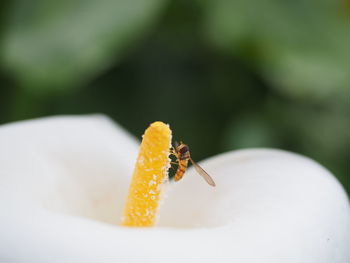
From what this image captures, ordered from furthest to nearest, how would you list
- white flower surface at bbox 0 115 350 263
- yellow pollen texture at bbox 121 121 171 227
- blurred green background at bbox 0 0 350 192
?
blurred green background at bbox 0 0 350 192 < yellow pollen texture at bbox 121 121 171 227 < white flower surface at bbox 0 115 350 263

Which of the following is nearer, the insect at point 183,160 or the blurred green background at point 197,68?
the insect at point 183,160

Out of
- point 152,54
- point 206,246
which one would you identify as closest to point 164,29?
point 152,54

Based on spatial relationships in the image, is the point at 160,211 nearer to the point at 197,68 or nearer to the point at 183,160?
the point at 183,160

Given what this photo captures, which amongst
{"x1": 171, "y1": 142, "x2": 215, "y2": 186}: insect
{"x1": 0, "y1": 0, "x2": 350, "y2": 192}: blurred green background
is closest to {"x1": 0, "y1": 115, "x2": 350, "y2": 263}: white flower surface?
{"x1": 171, "y1": 142, "x2": 215, "y2": 186}: insect

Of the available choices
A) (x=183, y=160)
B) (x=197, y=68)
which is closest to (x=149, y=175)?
(x=183, y=160)

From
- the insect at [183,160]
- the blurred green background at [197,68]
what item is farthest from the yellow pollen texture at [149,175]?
the blurred green background at [197,68]

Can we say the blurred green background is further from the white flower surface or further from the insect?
the insect

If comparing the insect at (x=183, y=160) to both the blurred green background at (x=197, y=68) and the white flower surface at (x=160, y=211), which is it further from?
the blurred green background at (x=197, y=68)
